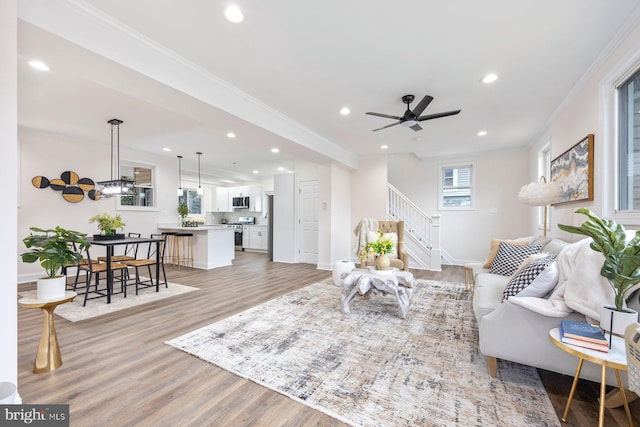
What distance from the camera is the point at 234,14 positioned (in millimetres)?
2119

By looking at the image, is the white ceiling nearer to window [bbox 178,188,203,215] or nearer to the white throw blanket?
the white throw blanket

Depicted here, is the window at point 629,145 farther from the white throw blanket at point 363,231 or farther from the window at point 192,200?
the window at point 192,200

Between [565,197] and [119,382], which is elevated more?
[565,197]

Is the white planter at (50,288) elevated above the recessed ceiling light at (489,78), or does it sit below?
below

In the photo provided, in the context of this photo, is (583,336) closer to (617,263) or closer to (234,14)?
(617,263)

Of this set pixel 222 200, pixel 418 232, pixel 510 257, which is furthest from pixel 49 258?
pixel 222 200

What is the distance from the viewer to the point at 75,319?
3.19 m

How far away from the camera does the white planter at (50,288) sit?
2186 millimetres

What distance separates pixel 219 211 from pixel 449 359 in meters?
9.61

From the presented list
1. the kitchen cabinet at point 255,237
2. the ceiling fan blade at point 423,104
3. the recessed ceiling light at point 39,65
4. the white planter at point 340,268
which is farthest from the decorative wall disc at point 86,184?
the ceiling fan blade at point 423,104

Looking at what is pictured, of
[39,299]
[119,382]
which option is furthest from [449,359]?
[39,299]

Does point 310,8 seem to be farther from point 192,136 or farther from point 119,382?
point 192,136

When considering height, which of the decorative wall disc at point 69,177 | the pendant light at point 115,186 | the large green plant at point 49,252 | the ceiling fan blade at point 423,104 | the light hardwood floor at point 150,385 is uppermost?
the ceiling fan blade at point 423,104

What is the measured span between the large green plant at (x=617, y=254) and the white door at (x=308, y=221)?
5.81 meters
